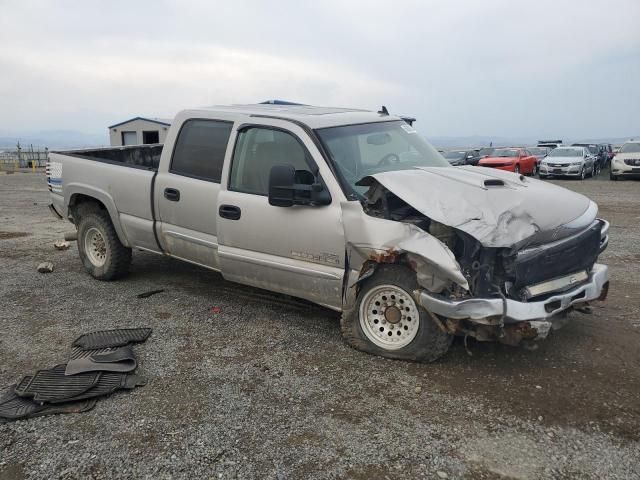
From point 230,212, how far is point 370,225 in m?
1.41

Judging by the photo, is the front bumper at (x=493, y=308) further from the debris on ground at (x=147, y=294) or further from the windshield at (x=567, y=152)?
the windshield at (x=567, y=152)

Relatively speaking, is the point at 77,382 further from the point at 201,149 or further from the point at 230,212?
the point at 201,149

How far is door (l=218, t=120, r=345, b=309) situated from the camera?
168 inches

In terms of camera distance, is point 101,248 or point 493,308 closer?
point 493,308

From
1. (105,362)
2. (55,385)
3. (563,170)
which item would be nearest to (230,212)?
(105,362)

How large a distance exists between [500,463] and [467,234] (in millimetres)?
1444

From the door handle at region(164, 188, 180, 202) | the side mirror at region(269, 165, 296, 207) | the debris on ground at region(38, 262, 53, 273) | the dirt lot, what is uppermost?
the side mirror at region(269, 165, 296, 207)

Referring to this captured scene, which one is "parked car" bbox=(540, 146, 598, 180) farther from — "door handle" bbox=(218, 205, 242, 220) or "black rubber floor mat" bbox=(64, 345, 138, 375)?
"black rubber floor mat" bbox=(64, 345, 138, 375)

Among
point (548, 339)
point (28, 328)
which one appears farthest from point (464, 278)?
point (28, 328)

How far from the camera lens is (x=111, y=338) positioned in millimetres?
4512

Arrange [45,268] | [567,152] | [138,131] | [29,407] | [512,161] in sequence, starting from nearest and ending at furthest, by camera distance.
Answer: [29,407]
[45,268]
[512,161]
[567,152]
[138,131]

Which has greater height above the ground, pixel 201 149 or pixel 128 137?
pixel 128 137

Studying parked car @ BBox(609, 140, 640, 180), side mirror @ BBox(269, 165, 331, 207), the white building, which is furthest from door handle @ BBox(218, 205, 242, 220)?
the white building

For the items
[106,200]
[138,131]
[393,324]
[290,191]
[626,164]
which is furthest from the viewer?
[138,131]
